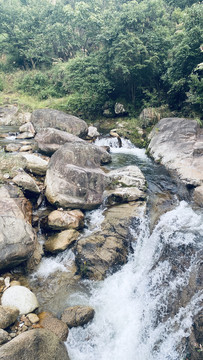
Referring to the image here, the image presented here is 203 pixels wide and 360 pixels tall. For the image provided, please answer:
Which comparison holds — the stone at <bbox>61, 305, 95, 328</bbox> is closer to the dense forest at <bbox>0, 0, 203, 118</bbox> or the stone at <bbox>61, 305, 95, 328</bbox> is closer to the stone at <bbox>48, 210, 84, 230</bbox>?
the stone at <bbox>48, 210, 84, 230</bbox>

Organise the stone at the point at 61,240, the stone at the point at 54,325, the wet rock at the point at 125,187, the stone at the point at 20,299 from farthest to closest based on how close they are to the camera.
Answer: the wet rock at the point at 125,187 < the stone at the point at 61,240 < the stone at the point at 20,299 < the stone at the point at 54,325

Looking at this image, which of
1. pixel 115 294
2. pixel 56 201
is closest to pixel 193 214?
pixel 115 294

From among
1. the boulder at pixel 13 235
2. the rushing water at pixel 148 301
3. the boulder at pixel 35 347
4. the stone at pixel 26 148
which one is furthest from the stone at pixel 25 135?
the boulder at pixel 35 347

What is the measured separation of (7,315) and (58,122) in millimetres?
12765

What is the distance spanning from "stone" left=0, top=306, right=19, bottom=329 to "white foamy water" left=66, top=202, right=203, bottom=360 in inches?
51.3

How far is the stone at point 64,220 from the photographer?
7648 mm

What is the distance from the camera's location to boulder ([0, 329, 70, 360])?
3973 millimetres

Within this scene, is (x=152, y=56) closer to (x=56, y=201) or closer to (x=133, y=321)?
(x=56, y=201)

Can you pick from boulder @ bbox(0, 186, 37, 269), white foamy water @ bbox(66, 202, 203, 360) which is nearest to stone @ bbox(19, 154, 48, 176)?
boulder @ bbox(0, 186, 37, 269)

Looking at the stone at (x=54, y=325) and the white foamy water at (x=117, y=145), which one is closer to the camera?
the stone at (x=54, y=325)

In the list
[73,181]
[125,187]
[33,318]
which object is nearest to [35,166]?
[73,181]

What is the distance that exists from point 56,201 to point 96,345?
4.54 meters

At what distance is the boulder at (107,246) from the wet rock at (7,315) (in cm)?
208

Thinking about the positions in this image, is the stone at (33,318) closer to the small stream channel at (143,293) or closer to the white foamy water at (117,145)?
the small stream channel at (143,293)
